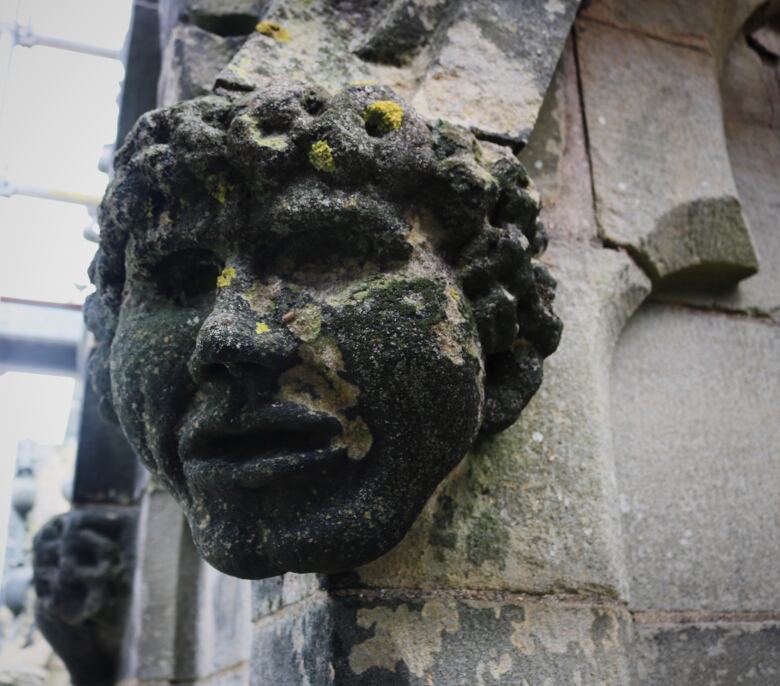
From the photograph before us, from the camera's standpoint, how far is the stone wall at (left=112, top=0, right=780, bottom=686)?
1005 millimetres


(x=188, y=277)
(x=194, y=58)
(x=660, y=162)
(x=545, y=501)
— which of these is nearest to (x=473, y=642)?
(x=545, y=501)

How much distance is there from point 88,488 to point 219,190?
1.64 metres

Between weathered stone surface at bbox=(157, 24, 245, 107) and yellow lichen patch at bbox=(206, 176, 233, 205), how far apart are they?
50 centimetres

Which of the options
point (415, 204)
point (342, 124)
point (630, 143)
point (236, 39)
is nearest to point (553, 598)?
point (415, 204)

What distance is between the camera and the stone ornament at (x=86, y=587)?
2143 mm

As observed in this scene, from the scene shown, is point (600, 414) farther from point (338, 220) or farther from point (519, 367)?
point (338, 220)

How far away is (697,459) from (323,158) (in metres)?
0.81

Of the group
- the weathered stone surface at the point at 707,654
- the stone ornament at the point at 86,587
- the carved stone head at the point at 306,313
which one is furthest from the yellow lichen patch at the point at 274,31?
the stone ornament at the point at 86,587

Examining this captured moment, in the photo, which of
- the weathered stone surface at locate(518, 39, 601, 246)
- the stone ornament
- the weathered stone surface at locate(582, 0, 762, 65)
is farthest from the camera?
the stone ornament

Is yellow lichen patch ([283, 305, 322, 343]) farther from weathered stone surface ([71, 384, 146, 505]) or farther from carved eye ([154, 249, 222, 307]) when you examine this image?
weathered stone surface ([71, 384, 146, 505])

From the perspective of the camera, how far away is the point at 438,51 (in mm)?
1260

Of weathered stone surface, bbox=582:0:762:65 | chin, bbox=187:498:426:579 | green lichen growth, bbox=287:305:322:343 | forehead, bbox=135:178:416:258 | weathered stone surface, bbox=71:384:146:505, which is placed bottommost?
weathered stone surface, bbox=71:384:146:505

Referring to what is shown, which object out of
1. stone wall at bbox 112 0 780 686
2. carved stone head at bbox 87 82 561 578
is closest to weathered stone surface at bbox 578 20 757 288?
stone wall at bbox 112 0 780 686

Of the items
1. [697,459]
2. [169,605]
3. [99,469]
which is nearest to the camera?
[697,459]
